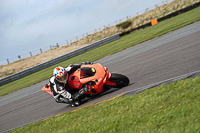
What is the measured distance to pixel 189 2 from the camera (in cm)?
4406

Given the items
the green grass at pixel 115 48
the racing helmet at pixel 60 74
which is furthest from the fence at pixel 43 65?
the racing helmet at pixel 60 74

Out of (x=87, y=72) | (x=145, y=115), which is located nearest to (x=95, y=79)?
(x=87, y=72)

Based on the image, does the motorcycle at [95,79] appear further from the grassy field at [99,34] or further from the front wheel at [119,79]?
the grassy field at [99,34]

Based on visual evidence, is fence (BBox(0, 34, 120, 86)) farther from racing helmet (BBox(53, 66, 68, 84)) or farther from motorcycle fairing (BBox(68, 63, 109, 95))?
racing helmet (BBox(53, 66, 68, 84))

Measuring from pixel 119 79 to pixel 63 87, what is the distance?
1.87m

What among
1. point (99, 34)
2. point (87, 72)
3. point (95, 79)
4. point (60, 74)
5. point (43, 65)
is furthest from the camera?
point (99, 34)

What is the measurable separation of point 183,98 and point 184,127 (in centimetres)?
120

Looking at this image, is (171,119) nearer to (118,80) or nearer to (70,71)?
(118,80)

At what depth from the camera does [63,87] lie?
25.7 ft

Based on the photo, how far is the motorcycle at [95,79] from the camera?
25.2 ft

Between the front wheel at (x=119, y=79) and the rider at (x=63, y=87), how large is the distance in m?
0.96

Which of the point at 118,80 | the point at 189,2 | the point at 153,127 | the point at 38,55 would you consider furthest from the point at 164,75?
the point at 38,55

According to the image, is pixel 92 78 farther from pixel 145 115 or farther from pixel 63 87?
pixel 145 115

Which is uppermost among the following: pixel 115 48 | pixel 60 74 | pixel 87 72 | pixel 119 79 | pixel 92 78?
pixel 60 74
